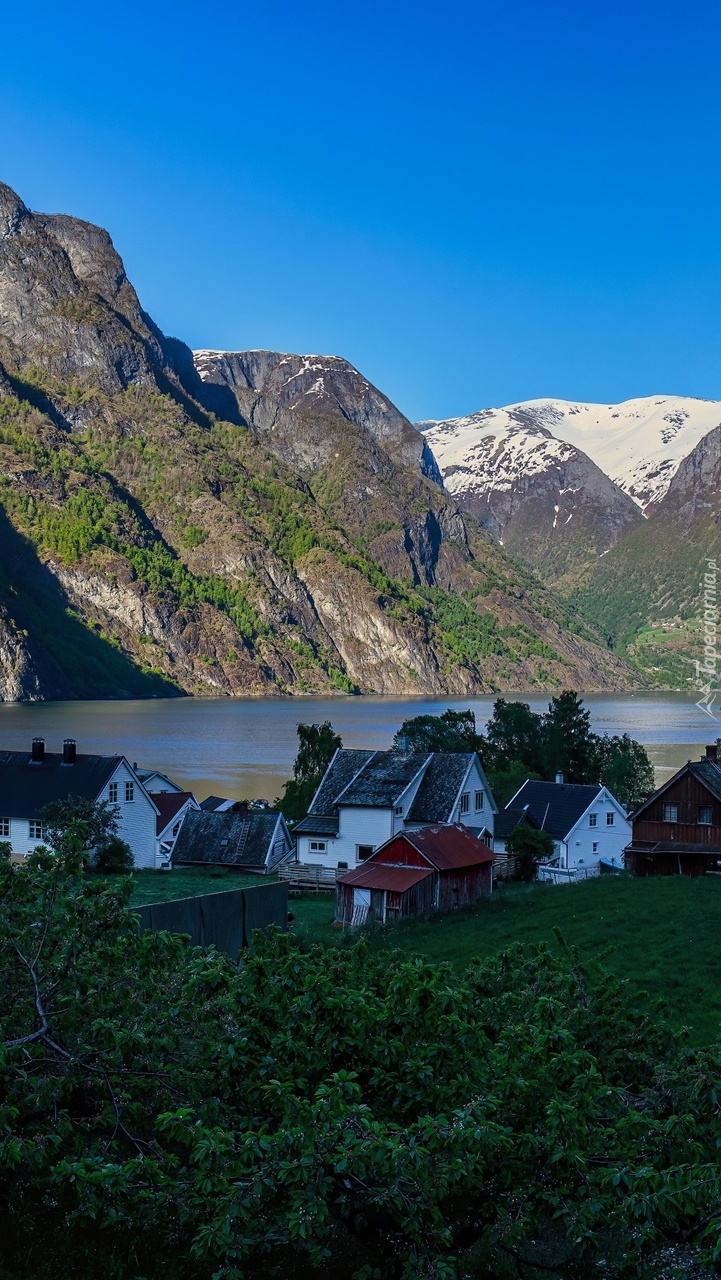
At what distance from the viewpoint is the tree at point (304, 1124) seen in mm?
9031

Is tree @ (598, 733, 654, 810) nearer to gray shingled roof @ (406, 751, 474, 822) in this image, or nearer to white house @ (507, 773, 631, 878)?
white house @ (507, 773, 631, 878)

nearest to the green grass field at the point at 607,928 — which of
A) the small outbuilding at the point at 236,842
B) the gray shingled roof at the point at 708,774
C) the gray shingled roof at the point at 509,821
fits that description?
the gray shingled roof at the point at 708,774

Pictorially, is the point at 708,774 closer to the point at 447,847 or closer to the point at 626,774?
the point at 447,847

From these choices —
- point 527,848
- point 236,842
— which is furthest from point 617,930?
point 236,842

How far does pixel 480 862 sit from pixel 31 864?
3148cm

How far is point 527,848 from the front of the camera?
172 ft

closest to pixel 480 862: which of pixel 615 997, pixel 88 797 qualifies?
pixel 88 797

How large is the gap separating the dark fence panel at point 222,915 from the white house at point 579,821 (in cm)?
3880

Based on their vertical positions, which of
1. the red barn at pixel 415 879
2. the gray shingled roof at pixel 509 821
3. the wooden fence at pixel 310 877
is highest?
the gray shingled roof at pixel 509 821

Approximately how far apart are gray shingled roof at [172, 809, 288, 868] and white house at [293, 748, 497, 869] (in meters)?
3.11

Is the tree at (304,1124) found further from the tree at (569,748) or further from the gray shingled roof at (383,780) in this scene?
the tree at (569,748)

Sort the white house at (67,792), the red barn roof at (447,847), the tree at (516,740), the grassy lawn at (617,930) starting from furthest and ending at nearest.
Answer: the tree at (516,740)
the white house at (67,792)
the red barn roof at (447,847)
the grassy lawn at (617,930)

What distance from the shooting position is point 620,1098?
1124 centimetres

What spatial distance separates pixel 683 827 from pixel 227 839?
21636 millimetres
